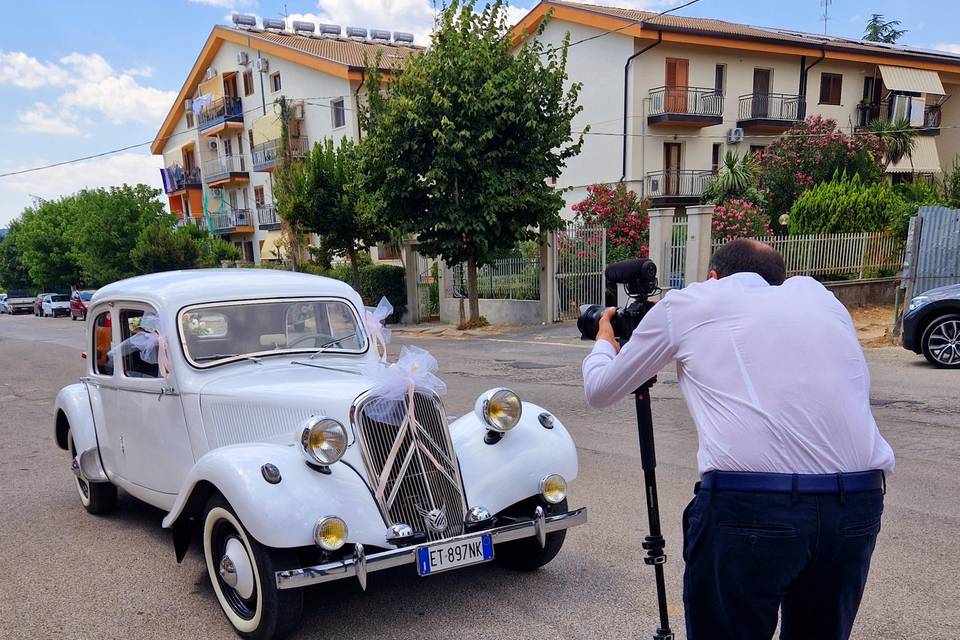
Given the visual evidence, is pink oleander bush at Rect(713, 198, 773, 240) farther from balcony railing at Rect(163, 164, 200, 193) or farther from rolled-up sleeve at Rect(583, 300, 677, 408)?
balcony railing at Rect(163, 164, 200, 193)

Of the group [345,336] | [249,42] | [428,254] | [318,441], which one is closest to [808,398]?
[318,441]

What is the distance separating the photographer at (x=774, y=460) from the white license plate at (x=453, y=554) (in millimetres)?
1307

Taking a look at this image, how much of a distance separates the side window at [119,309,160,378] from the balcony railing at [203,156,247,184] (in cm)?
3431

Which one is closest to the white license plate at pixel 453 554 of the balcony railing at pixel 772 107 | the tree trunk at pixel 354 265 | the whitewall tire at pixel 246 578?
the whitewall tire at pixel 246 578

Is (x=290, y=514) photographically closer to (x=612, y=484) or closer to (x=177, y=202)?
(x=612, y=484)

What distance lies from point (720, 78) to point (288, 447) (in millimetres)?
26044

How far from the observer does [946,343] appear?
28.9 feet

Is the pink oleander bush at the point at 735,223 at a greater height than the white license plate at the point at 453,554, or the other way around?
the pink oleander bush at the point at 735,223

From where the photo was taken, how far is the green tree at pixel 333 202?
61.7 feet

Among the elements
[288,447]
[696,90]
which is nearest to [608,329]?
[288,447]

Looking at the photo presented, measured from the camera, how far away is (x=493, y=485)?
11.1 feet

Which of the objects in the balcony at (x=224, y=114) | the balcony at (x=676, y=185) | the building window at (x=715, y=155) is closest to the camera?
the balcony at (x=676, y=185)

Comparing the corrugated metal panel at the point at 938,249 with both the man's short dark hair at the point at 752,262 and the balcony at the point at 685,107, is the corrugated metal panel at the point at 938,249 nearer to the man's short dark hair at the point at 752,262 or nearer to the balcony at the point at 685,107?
the man's short dark hair at the point at 752,262

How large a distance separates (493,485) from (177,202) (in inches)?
1828
